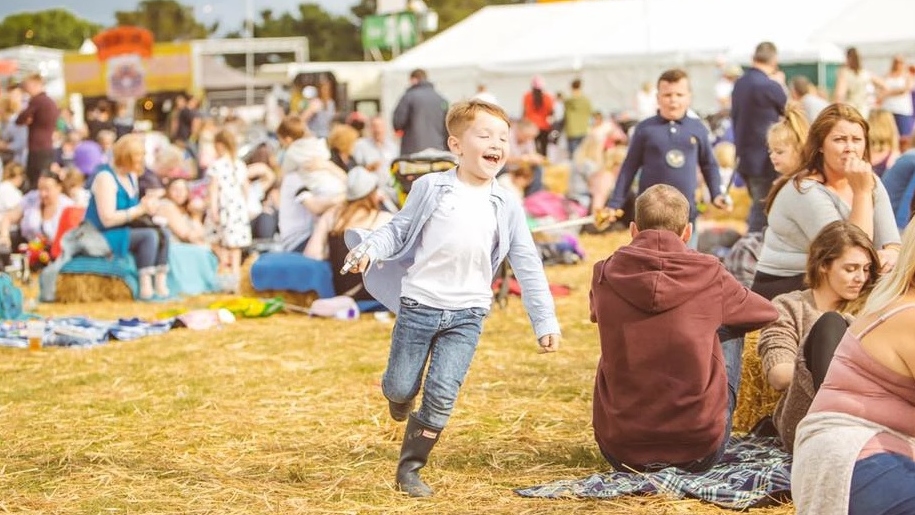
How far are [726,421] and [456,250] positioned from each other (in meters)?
1.25

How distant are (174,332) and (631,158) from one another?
3.67m

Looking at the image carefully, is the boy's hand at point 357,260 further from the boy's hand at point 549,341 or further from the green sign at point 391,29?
the green sign at point 391,29

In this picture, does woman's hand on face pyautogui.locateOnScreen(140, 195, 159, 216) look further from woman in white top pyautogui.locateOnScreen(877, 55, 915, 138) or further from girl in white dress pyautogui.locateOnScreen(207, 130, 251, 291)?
woman in white top pyautogui.locateOnScreen(877, 55, 915, 138)

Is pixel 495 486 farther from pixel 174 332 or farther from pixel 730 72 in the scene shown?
pixel 730 72

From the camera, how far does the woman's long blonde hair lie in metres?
3.56

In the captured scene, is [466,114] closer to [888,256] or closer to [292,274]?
[888,256]

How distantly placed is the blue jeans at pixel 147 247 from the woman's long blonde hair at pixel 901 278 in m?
9.62

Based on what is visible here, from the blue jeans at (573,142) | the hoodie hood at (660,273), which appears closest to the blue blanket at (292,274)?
the hoodie hood at (660,273)

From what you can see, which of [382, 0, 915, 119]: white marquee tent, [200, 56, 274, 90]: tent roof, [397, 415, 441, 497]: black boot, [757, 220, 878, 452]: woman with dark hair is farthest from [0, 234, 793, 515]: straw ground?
[200, 56, 274, 90]: tent roof

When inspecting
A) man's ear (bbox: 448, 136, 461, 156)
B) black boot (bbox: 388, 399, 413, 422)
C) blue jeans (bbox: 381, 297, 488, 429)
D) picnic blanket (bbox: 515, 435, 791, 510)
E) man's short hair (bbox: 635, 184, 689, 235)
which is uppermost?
man's ear (bbox: 448, 136, 461, 156)

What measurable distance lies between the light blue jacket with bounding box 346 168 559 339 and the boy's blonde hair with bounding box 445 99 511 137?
0.20m

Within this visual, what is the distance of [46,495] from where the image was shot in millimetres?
5363

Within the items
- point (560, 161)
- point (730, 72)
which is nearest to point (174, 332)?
point (730, 72)

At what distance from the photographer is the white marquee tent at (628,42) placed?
2417 centimetres
